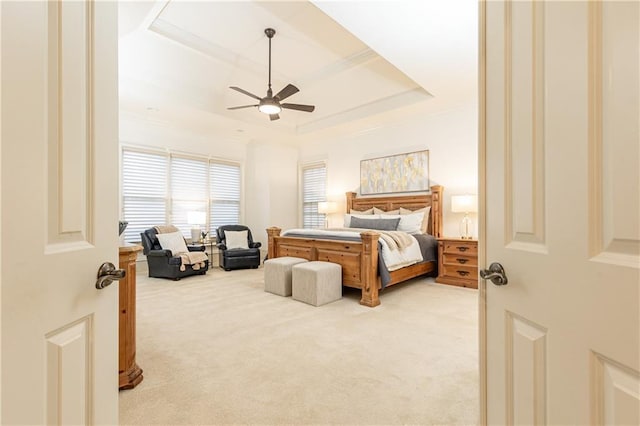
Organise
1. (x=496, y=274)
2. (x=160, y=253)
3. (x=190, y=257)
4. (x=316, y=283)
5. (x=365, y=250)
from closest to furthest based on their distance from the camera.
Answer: (x=496, y=274) < (x=316, y=283) < (x=365, y=250) < (x=160, y=253) < (x=190, y=257)

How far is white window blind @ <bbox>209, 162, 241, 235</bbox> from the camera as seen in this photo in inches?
265

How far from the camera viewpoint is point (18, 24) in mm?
619

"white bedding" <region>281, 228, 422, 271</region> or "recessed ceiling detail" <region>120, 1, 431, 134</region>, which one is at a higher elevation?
"recessed ceiling detail" <region>120, 1, 431, 134</region>

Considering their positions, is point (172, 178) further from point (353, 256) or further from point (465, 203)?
point (465, 203)

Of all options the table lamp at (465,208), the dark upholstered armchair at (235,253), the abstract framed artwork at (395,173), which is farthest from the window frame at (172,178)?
the table lamp at (465,208)

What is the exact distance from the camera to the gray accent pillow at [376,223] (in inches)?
200

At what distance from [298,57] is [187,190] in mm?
3605

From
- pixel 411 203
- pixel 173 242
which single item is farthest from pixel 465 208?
pixel 173 242

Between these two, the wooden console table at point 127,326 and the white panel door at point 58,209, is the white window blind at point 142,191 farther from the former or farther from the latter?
the white panel door at point 58,209

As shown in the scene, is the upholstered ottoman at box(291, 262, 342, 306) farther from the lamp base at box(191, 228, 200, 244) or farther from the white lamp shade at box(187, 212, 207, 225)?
the lamp base at box(191, 228, 200, 244)

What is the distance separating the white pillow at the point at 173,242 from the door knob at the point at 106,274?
15.5ft

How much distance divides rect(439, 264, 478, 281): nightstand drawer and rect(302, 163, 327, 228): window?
126 inches

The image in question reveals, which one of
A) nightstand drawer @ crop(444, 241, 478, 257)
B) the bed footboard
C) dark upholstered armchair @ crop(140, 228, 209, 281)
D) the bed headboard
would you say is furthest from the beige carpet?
the bed headboard

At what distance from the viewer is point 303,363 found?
217 cm
